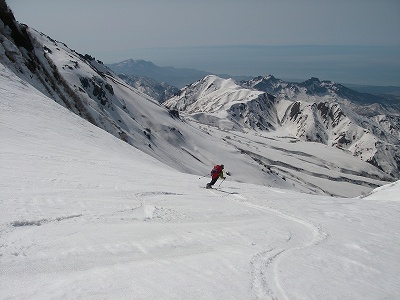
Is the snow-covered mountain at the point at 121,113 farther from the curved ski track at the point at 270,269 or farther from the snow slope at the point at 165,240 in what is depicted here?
the curved ski track at the point at 270,269


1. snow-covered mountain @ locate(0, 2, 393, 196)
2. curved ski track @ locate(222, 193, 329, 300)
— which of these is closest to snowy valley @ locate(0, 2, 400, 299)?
curved ski track @ locate(222, 193, 329, 300)

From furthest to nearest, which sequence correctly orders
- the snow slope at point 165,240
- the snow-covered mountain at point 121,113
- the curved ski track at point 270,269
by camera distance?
the snow-covered mountain at point 121,113 → the curved ski track at point 270,269 → the snow slope at point 165,240

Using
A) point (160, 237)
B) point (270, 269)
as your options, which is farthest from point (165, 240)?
point (270, 269)

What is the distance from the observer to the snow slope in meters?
7.02

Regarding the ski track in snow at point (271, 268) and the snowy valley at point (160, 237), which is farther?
the ski track in snow at point (271, 268)

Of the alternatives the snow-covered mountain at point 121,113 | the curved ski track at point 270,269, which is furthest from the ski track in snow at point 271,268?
the snow-covered mountain at point 121,113

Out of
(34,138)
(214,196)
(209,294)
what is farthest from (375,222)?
(34,138)

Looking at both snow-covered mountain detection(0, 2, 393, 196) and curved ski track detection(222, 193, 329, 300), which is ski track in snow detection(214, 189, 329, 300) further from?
snow-covered mountain detection(0, 2, 393, 196)

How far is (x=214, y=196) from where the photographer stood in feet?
64.8

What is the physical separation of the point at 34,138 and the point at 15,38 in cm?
3971

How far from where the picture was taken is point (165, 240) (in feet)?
32.5

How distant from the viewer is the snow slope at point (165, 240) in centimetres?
702

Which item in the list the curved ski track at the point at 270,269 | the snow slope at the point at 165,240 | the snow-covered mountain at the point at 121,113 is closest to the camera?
the snow slope at the point at 165,240

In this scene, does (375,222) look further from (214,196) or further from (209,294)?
(209,294)
